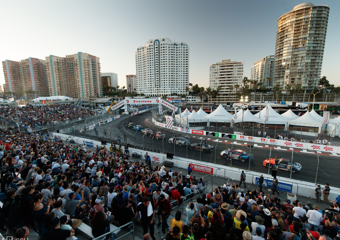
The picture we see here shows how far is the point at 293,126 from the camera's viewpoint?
27422 millimetres

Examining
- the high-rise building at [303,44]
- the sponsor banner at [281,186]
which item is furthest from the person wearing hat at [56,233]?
the high-rise building at [303,44]

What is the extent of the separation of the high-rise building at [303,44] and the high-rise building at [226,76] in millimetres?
24360

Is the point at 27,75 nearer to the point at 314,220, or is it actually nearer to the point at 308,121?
the point at 308,121

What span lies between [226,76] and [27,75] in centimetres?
14928

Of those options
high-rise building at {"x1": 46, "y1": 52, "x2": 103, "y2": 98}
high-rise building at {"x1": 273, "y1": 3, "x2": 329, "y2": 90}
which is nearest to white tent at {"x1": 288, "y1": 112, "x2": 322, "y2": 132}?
high-rise building at {"x1": 273, "y1": 3, "x2": 329, "y2": 90}

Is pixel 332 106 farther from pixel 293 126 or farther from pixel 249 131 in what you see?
pixel 249 131

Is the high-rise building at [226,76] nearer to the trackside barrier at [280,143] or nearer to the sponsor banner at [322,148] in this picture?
the trackside barrier at [280,143]

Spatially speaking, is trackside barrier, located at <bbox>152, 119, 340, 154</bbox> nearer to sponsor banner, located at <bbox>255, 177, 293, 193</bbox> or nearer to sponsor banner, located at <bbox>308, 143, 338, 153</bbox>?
sponsor banner, located at <bbox>308, 143, 338, 153</bbox>

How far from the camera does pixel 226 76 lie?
112 meters

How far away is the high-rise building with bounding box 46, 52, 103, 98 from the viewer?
113875 mm

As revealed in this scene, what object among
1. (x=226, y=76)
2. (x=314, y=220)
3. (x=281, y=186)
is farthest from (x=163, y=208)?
(x=226, y=76)

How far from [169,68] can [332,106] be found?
10993cm

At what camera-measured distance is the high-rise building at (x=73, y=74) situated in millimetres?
113875

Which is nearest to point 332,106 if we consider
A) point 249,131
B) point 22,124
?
point 249,131
